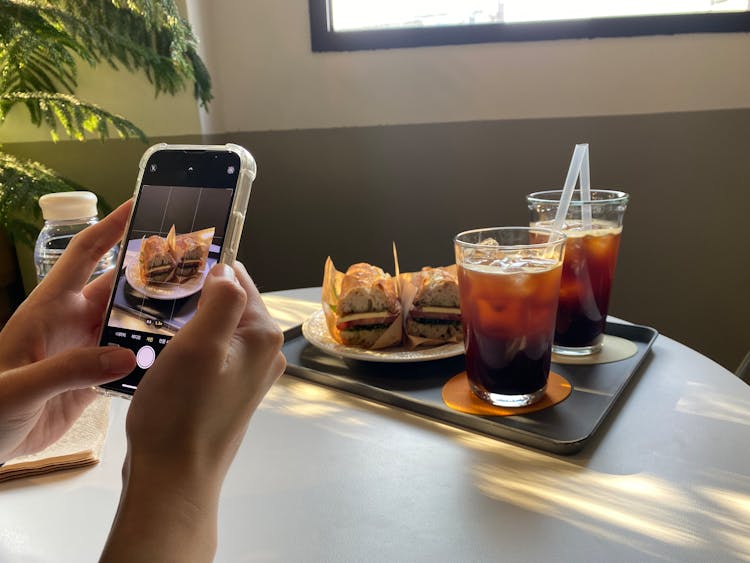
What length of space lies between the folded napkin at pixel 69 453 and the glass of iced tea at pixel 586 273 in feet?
2.11

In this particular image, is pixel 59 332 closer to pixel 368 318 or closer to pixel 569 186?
pixel 368 318

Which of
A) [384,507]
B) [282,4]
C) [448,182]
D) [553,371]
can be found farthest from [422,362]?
[282,4]

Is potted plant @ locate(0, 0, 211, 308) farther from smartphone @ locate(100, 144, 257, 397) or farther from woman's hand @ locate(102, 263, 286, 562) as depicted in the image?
woman's hand @ locate(102, 263, 286, 562)

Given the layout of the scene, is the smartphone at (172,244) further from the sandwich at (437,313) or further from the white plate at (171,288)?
the sandwich at (437,313)

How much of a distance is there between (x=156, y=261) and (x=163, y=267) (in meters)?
0.01

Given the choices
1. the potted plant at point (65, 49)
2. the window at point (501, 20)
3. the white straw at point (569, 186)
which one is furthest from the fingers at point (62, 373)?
the window at point (501, 20)

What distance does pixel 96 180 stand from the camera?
2.10m

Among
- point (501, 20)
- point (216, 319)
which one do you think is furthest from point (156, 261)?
point (501, 20)

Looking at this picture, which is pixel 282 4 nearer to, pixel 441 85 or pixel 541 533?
pixel 441 85

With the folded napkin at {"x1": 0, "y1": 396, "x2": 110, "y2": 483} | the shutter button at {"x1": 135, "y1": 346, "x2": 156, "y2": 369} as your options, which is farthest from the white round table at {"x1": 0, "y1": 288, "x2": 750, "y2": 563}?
the shutter button at {"x1": 135, "y1": 346, "x2": 156, "y2": 369}

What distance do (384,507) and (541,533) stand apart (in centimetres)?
15

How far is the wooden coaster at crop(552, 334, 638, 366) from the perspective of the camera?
3.00 ft

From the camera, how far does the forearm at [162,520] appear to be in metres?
0.43

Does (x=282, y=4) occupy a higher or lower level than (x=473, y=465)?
higher
